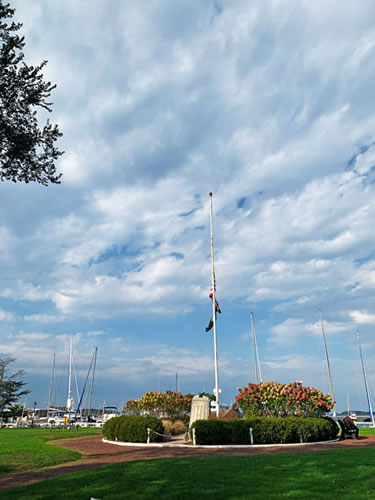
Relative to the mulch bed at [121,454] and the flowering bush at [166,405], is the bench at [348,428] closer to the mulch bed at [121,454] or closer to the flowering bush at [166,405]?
the mulch bed at [121,454]

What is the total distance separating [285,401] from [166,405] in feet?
30.4

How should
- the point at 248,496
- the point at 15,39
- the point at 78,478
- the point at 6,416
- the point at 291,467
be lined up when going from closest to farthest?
Answer: 1. the point at 248,496
2. the point at 78,478
3. the point at 291,467
4. the point at 15,39
5. the point at 6,416

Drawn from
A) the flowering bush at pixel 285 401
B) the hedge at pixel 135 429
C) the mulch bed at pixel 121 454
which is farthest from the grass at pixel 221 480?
the flowering bush at pixel 285 401

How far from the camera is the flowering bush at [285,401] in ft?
69.3

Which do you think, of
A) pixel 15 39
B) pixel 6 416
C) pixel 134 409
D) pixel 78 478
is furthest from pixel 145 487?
pixel 6 416

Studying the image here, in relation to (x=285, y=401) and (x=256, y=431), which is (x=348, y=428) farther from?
(x=256, y=431)

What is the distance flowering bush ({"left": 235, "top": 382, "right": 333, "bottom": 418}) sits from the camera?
21125 mm

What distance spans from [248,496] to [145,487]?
7.66ft

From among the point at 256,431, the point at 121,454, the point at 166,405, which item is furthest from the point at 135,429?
the point at 166,405

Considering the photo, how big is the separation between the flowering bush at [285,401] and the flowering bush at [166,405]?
656cm

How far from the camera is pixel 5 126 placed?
12.0m

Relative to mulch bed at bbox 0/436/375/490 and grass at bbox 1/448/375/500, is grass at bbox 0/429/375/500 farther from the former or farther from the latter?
mulch bed at bbox 0/436/375/490

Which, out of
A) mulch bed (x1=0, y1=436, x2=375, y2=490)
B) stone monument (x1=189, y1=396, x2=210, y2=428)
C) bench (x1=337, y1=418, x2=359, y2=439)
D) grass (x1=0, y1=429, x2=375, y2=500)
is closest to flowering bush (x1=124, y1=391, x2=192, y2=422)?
stone monument (x1=189, y1=396, x2=210, y2=428)

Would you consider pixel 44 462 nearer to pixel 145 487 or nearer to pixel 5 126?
pixel 145 487
